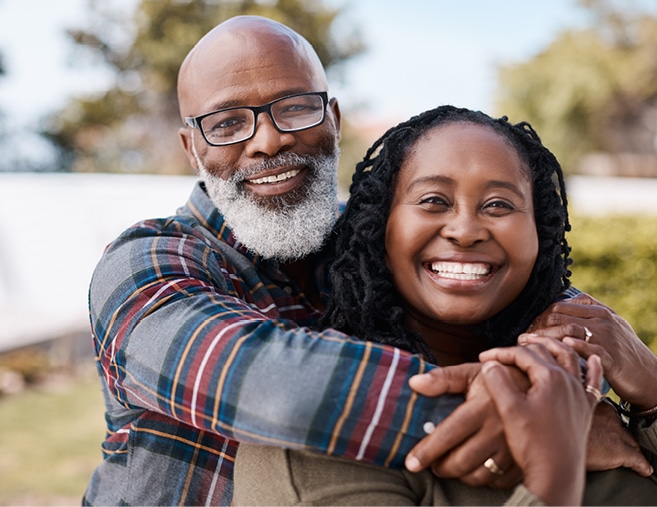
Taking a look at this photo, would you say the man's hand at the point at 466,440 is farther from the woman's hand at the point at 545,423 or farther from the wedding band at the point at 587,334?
the wedding band at the point at 587,334

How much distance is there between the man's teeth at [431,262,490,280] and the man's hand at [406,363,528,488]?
15.8 inches

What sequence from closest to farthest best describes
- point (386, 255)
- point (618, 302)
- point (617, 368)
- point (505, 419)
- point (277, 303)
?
point (505, 419), point (617, 368), point (386, 255), point (277, 303), point (618, 302)

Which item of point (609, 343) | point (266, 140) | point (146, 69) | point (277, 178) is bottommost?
point (609, 343)

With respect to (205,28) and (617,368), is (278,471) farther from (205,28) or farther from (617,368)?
(205,28)

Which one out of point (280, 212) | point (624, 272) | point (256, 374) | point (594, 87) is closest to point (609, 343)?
point (256, 374)

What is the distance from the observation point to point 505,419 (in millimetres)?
1509

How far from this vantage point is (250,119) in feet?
8.98

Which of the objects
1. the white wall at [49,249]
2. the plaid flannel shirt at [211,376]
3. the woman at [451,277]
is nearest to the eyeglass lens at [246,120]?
the plaid flannel shirt at [211,376]

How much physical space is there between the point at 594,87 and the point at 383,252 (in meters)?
30.1

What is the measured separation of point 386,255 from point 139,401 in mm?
794

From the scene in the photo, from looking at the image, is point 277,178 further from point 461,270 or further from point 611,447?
point 611,447

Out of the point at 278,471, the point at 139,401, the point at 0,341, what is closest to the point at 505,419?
the point at 278,471

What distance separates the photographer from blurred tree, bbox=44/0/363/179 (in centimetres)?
2219

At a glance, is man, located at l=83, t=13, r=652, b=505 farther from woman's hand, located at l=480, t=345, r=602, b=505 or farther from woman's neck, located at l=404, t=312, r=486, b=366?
woman's neck, located at l=404, t=312, r=486, b=366
